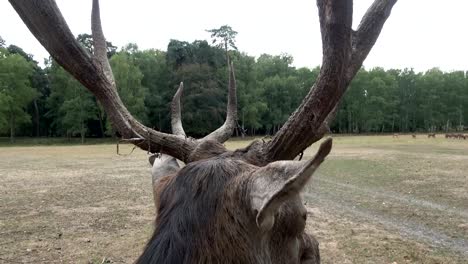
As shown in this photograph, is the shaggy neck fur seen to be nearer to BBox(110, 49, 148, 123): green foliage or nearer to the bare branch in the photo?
the bare branch

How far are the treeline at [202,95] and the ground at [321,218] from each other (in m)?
30.4

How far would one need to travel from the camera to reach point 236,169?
2.57 m

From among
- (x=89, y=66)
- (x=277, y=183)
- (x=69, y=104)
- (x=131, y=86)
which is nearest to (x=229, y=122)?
(x=89, y=66)

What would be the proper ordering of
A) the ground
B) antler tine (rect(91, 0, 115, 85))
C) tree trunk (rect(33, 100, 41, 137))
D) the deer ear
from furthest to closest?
tree trunk (rect(33, 100, 41, 137)) < the ground < antler tine (rect(91, 0, 115, 85)) < the deer ear

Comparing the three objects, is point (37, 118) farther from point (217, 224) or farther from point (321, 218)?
point (217, 224)

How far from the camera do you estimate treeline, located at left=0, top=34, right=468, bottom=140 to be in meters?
71.3

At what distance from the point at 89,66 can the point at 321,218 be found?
34.3 feet

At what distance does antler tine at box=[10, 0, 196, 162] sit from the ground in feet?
19.7

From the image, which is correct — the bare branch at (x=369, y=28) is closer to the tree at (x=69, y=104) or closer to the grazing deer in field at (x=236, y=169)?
the grazing deer in field at (x=236, y=169)

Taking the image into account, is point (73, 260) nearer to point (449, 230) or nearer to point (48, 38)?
point (48, 38)

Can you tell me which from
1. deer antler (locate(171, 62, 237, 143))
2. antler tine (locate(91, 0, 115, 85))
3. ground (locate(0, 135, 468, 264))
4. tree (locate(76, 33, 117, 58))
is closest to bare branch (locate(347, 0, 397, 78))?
deer antler (locate(171, 62, 237, 143))

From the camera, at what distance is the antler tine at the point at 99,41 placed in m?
4.35

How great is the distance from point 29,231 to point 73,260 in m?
3.36

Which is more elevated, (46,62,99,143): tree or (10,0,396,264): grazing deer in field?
(46,62,99,143): tree
